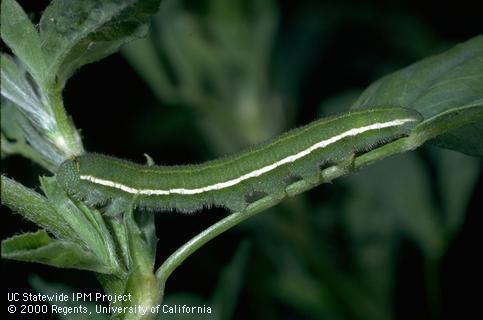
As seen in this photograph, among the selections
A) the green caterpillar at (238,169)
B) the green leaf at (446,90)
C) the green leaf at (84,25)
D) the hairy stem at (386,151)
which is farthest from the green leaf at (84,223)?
the green leaf at (446,90)

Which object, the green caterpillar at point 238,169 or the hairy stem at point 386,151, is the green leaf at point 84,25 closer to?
the green caterpillar at point 238,169

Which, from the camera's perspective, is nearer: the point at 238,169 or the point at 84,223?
the point at 84,223

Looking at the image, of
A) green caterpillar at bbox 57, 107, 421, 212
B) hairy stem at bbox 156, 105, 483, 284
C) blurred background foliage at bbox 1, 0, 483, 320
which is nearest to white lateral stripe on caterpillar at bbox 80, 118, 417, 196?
green caterpillar at bbox 57, 107, 421, 212

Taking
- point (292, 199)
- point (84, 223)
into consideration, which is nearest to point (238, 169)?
point (84, 223)

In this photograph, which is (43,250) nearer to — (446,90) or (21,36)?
(21,36)

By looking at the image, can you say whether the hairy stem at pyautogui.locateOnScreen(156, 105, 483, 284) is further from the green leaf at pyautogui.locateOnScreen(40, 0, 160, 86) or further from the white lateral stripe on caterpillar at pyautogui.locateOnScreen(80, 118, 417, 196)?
the green leaf at pyautogui.locateOnScreen(40, 0, 160, 86)

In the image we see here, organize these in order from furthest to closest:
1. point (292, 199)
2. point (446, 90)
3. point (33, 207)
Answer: point (292, 199) → point (446, 90) → point (33, 207)

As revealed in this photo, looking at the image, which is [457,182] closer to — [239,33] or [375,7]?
[239,33]

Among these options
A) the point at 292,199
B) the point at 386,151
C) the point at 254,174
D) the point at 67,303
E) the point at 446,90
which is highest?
the point at 292,199
